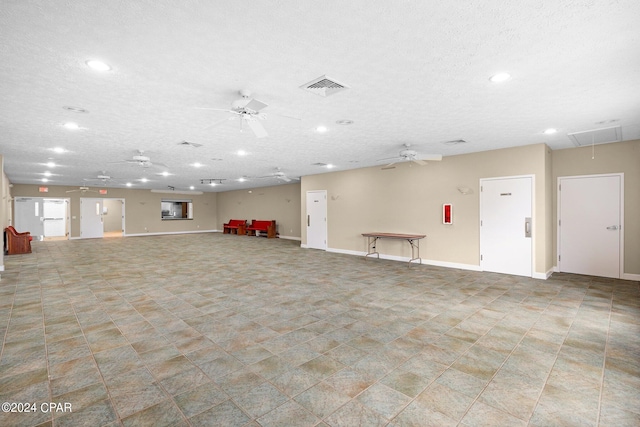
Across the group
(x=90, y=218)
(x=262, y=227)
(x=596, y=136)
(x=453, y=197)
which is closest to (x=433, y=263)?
(x=453, y=197)

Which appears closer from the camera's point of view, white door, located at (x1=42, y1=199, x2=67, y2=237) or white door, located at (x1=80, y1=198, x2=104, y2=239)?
white door, located at (x1=80, y1=198, x2=104, y2=239)

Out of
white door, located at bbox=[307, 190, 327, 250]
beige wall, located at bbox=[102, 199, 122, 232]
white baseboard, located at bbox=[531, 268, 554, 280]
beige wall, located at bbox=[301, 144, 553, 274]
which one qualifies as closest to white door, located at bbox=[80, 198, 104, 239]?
beige wall, located at bbox=[102, 199, 122, 232]

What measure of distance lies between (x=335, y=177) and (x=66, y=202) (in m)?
13.6

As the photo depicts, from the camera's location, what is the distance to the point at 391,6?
6.30 ft

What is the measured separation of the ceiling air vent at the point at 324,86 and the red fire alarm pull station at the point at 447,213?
488cm

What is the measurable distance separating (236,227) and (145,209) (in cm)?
494

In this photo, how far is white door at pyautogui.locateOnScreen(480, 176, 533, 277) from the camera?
19.5 feet

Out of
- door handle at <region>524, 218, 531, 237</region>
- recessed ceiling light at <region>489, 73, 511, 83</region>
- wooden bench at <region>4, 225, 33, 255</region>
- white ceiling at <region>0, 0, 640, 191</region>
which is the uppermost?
white ceiling at <region>0, 0, 640, 191</region>

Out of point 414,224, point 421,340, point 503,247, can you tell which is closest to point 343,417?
point 421,340

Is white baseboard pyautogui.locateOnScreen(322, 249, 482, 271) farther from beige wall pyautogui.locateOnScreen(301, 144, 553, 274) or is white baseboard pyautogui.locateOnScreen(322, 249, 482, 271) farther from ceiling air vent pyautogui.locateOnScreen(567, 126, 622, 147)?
ceiling air vent pyautogui.locateOnScreen(567, 126, 622, 147)

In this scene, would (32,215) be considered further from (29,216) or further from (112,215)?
(112,215)

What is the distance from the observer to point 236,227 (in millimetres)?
16016

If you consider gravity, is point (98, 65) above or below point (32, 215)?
above

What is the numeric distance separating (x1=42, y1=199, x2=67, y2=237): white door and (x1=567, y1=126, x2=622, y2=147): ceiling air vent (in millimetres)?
19872
